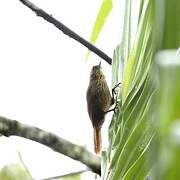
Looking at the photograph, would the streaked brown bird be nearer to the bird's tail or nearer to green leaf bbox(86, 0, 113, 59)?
the bird's tail

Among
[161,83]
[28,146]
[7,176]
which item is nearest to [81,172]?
[7,176]

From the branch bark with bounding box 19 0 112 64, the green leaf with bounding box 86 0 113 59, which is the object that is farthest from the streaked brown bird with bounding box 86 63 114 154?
the green leaf with bounding box 86 0 113 59

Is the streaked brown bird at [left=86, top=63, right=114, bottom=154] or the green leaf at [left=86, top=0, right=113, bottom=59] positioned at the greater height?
the green leaf at [left=86, top=0, right=113, bottom=59]

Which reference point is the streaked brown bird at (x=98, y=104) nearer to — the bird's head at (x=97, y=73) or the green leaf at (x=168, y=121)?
the bird's head at (x=97, y=73)

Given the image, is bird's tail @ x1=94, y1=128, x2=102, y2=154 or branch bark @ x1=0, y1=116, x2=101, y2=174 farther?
bird's tail @ x1=94, y1=128, x2=102, y2=154

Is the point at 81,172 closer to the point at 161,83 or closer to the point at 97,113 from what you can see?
the point at 97,113

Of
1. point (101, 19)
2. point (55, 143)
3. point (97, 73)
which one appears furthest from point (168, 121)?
point (97, 73)

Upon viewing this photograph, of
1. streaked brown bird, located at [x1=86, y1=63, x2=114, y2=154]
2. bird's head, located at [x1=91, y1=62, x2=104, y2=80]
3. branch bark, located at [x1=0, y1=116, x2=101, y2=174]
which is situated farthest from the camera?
bird's head, located at [x1=91, y1=62, x2=104, y2=80]

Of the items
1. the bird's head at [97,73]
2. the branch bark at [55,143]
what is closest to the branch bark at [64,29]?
the branch bark at [55,143]
